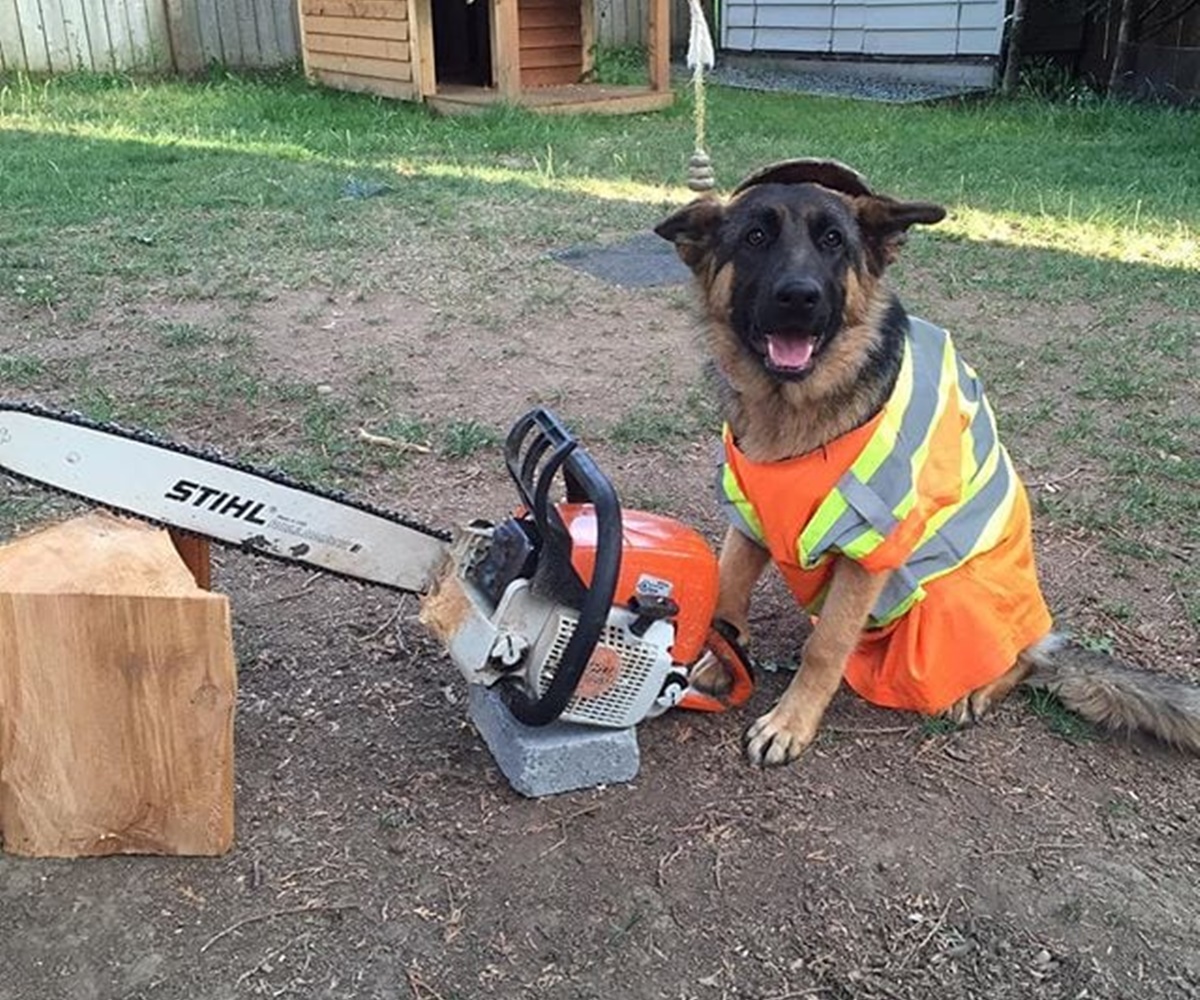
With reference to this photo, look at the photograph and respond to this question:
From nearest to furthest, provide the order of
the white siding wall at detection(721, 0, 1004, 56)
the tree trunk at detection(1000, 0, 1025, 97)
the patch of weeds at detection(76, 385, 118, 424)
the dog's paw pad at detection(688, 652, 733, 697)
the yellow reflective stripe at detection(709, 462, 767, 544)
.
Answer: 1. the yellow reflective stripe at detection(709, 462, 767, 544)
2. the dog's paw pad at detection(688, 652, 733, 697)
3. the patch of weeds at detection(76, 385, 118, 424)
4. the tree trunk at detection(1000, 0, 1025, 97)
5. the white siding wall at detection(721, 0, 1004, 56)

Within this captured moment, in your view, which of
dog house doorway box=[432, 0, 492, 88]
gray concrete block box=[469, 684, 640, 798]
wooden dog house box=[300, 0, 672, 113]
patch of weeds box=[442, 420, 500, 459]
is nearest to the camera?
gray concrete block box=[469, 684, 640, 798]

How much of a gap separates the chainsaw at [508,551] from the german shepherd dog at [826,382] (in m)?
0.33

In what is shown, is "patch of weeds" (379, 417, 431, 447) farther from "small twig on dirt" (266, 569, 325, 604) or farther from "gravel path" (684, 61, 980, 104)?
"gravel path" (684, 61, 980, 104)

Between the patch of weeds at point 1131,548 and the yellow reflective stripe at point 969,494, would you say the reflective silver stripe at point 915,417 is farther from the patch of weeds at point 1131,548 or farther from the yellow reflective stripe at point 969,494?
the patch of weeds at point 1131,548

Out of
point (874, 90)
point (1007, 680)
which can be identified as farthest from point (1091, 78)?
point (1007, 680)

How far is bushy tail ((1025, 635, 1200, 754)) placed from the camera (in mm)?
3066

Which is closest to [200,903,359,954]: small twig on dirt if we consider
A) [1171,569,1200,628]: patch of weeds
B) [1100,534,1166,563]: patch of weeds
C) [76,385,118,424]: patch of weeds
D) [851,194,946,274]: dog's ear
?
[851,194,946,274]: dog's ear

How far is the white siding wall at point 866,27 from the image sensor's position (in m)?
14.2

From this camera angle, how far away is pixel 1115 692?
3.14 meters

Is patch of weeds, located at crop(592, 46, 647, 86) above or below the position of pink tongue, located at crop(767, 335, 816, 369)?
below

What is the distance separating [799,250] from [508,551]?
99 cm

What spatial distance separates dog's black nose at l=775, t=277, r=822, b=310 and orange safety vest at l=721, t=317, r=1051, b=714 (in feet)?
1.01

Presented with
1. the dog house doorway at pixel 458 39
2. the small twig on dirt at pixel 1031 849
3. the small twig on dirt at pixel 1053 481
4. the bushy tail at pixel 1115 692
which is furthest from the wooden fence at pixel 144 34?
the small twig on dirt at pixel 1031 849

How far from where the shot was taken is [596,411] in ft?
16.9
